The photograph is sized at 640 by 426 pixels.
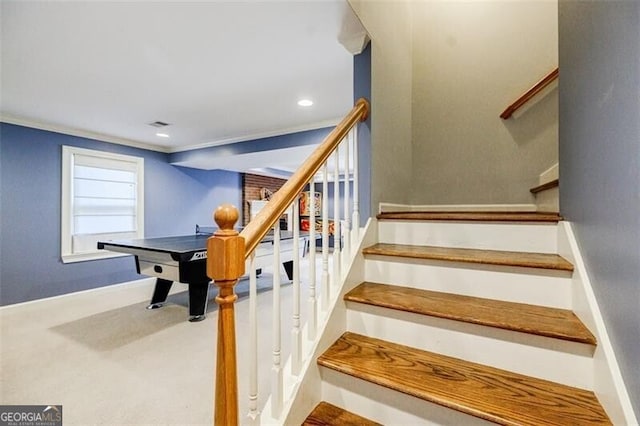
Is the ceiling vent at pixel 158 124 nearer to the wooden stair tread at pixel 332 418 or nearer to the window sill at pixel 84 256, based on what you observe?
the window sill at pixel 84 256

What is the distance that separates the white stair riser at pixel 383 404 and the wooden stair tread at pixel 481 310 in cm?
31

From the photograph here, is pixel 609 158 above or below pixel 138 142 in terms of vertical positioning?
below

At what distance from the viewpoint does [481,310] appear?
1169mm

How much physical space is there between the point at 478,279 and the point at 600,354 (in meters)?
0.48

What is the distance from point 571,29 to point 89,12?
95.7 inches

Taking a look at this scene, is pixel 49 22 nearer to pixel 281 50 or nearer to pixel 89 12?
pixel 89 12

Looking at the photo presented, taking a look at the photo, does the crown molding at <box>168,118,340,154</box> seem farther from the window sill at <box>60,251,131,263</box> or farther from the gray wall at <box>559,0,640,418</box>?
the gray wall at <box>559,0,640,418</box>

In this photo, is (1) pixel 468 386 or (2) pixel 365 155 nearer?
(1) pixel 468 386

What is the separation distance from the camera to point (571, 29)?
1270mm

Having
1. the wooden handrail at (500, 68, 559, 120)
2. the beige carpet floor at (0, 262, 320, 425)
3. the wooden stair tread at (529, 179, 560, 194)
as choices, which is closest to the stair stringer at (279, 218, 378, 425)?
the beige carpet floor at (0, 262, 320, 425)

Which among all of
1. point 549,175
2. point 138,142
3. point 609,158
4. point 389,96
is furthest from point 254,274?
point 138,142

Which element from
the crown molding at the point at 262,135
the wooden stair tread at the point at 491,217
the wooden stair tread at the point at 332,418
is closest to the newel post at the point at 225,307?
the wooden stair tread at the point at 332,418

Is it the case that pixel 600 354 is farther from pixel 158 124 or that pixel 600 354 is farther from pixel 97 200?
pixel 97 200

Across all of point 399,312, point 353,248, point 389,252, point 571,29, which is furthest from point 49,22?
point 571,29
